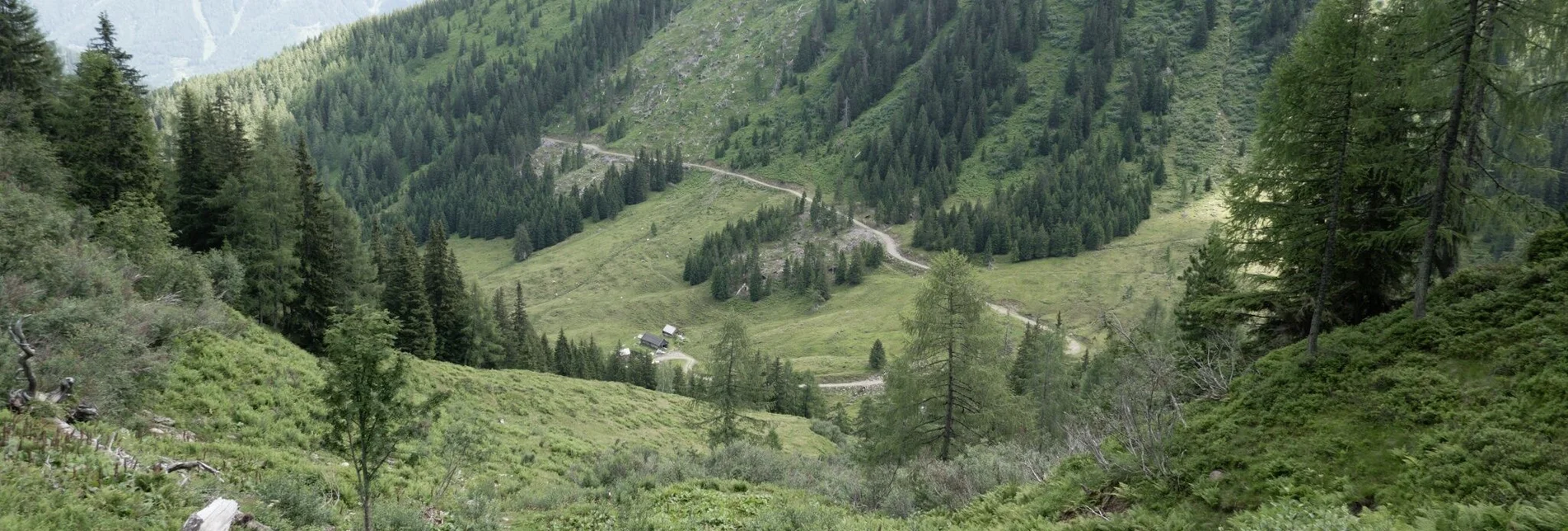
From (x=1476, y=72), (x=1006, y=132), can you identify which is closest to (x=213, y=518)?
(x=1476, y=72)

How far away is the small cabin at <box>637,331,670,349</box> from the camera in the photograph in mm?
112125

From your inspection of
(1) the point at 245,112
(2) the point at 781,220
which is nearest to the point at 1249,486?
(2) the point at 781,220

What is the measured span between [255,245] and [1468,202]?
49.7m

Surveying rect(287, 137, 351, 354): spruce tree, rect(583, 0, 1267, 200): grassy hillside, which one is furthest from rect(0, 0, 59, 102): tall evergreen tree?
rect(583, 0, 1267, 200): grassy hillside

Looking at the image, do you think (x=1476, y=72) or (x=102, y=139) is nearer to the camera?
(x=1476, y=72)

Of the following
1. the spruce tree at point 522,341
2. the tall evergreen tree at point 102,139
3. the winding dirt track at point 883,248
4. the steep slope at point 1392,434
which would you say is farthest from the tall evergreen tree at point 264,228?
the steep slope at point 1392,434

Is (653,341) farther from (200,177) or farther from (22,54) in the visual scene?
(22,54)

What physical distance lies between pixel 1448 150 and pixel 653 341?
105131 millimetres

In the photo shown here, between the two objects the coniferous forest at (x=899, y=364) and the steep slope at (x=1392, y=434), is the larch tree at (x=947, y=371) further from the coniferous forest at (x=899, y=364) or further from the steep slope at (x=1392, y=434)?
the steep slope at (x=1392, y=434)

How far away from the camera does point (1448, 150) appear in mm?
15094

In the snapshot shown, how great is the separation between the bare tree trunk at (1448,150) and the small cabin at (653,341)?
340 ft

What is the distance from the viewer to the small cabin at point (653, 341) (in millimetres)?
112125

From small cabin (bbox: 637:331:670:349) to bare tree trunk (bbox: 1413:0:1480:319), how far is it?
103626 mm

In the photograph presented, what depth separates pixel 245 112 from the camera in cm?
18775
